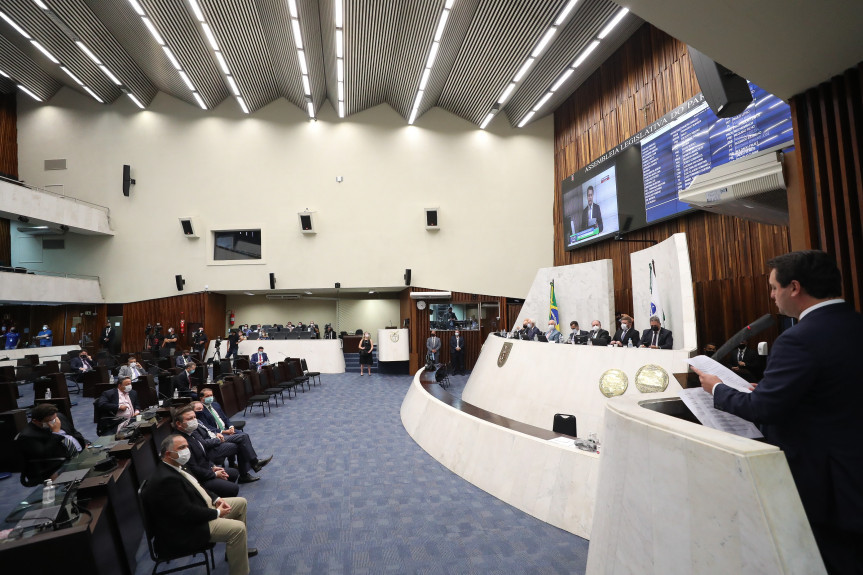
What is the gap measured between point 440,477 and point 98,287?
49.6 feet

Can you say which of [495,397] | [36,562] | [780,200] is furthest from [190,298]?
[780,200]

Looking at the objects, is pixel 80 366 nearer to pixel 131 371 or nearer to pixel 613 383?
pixel 131 371

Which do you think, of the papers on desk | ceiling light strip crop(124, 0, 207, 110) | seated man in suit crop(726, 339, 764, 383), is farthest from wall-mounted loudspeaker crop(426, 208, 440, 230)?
the papers on desk

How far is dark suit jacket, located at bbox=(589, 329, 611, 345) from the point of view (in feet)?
22.7

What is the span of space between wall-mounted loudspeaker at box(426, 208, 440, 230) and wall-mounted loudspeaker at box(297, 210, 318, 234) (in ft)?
12.2

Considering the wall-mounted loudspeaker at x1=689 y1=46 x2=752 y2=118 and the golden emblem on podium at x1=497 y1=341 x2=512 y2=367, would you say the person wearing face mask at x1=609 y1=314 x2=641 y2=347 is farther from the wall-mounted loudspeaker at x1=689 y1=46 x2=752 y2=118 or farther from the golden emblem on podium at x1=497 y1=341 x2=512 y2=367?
the wall-mounted loudspeaker at x1=689 y1=46 x2=752 y2=118

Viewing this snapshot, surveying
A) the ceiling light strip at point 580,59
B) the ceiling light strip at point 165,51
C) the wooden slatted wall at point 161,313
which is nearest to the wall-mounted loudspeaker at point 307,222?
the wooden slatted wall at point 161,313

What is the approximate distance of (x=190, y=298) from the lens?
14.7 metres

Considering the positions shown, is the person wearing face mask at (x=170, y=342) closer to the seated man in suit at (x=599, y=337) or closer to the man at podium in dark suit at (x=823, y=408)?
the seated man in suit at (x=599, y=337)

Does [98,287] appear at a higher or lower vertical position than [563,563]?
higher

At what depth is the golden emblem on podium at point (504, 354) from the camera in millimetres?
7899

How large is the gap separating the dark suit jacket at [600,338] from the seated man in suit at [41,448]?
6.51 metres

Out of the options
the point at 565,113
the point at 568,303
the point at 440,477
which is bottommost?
the point at 440,477

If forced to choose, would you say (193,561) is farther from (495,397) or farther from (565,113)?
(565,113)
